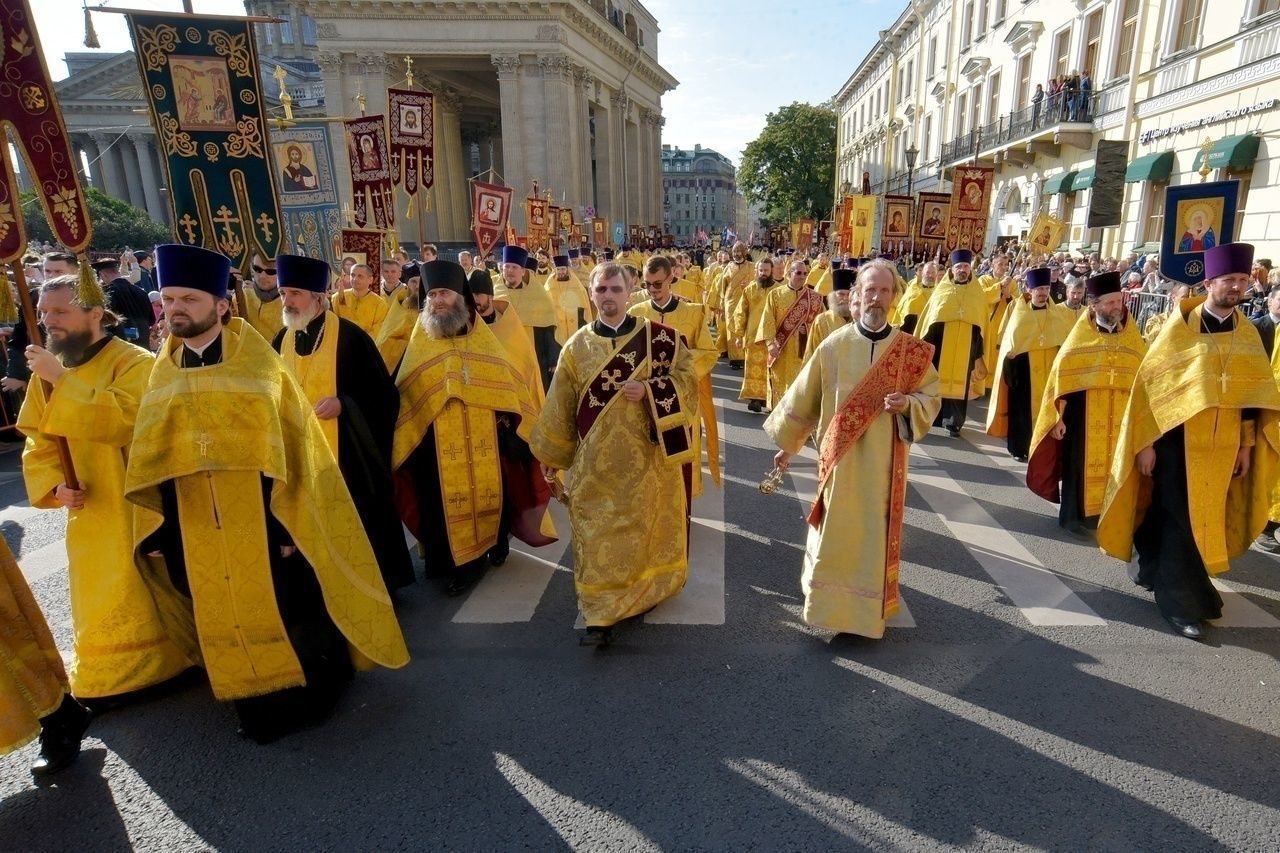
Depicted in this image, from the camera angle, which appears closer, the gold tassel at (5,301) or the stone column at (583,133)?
the gold tassel at (5,301)

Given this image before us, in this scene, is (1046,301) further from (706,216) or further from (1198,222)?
(706,216)

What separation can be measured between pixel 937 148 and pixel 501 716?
37538 mm

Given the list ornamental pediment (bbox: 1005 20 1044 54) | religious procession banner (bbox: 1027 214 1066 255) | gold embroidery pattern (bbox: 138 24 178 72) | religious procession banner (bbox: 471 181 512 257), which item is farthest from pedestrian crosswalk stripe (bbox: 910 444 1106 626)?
ornamental pediment (bbox: 1005 20 1044 54)

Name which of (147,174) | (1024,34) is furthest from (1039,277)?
(147,174)

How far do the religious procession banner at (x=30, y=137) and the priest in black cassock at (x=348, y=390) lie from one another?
96 cm

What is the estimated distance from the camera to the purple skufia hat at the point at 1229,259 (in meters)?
3.81

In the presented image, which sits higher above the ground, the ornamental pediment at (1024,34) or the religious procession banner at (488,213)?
the ornamental pediment at (1024,34)

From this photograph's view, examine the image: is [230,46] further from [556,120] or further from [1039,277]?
[556,120]

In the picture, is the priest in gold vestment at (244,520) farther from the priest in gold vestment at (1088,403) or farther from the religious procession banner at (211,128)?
the priest in gold vestment at (1088,403)

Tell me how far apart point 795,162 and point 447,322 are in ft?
205

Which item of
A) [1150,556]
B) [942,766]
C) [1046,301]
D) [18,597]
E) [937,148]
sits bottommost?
[942,766]

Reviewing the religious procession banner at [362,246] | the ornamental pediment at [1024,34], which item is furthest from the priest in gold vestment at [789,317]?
the ornamental pediment at [1024,34]

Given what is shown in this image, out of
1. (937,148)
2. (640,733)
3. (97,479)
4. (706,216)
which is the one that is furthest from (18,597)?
(706,216)

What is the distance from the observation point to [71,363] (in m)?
3.14
